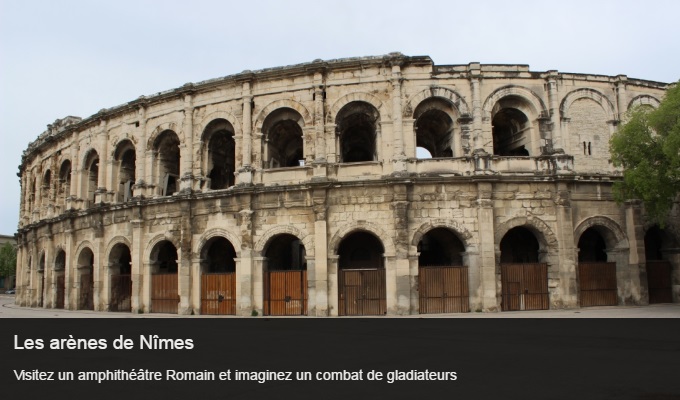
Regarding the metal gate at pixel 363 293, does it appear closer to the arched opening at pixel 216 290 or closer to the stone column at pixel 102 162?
the arched opening at pixel 216 290

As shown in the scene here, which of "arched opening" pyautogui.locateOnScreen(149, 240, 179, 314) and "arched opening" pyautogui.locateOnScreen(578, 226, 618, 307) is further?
"arched opening" pyautogui.locateOnScreen(149, 240, 179, 314)

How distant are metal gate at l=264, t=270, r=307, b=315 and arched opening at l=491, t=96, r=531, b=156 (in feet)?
30.7

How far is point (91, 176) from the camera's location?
24.9 m

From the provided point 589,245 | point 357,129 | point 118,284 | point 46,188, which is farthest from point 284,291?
point 46,188

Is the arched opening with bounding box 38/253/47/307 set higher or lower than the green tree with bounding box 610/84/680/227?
lower

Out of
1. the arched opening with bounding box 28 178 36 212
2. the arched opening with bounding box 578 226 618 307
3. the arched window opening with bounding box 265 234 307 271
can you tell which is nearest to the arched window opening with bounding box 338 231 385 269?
the arched window opening with bounding box 265 234 307 271

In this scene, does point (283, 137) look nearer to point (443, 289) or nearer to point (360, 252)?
point (360, 252)

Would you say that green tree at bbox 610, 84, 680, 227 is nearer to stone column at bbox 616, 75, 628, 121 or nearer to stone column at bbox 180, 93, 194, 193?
stone column at bbox 616, 75, 628, 121

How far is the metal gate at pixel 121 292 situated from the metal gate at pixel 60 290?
5.00m

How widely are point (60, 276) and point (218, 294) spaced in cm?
1143

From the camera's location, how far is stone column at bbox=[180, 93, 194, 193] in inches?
782

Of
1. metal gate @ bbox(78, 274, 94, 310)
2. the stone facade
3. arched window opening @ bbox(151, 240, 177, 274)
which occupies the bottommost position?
metal gate @ bbox(78, 274, 94, 310)

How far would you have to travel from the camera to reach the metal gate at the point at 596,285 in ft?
59.0

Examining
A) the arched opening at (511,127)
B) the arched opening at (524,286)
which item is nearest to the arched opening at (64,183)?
the arched opening at (511,127)
